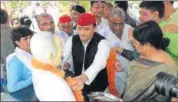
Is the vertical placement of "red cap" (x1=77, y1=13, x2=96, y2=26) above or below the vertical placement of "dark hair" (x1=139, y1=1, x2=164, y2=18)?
below

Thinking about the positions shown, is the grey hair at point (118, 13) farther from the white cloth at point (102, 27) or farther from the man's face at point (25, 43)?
the man's face at point (25, 43)

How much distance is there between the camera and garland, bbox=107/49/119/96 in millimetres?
2102

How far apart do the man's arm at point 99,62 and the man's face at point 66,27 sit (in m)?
0.17

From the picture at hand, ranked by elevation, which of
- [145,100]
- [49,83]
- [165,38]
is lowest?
[145,100]

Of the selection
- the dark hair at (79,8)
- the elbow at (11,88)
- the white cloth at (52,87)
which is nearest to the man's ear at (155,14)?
the dark hair at (79,8)

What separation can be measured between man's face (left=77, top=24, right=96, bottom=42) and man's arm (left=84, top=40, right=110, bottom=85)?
7cm

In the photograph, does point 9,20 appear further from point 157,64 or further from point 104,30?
point 157,64

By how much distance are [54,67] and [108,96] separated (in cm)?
30

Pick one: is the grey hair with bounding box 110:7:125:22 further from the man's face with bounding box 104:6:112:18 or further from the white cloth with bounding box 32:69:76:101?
the white cloth with bounding box 32:69:76:101

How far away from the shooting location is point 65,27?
82.6 inches

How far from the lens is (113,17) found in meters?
2.13

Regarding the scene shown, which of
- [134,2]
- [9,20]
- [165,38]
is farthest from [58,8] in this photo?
[165,38]

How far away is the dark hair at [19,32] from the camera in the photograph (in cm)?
199

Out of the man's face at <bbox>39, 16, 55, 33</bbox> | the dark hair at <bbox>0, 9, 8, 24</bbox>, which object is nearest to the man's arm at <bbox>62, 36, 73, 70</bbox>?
the man's face at <bbox>39, 16, 55, 33</bbox>
